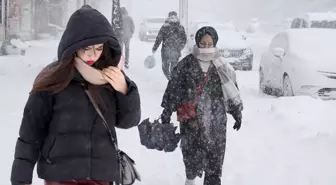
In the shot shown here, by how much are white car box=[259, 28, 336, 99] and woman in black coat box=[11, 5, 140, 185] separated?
7.35m

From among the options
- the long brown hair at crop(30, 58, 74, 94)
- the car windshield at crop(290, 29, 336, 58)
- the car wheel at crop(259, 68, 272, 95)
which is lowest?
the car wheel at crop(259, 68, 272, 95)

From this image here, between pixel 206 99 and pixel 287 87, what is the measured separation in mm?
5924

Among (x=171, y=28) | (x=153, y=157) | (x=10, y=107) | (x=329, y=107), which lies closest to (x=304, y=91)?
(x=329, y=107)

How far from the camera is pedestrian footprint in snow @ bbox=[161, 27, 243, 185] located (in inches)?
188

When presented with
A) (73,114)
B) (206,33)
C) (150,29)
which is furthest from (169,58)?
(150,29)

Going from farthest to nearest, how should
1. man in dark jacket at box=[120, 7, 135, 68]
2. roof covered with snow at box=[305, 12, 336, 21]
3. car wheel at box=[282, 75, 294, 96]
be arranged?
1. roof covered with snow at box=[305, 12, 336, 21]
2. man in dark jacket at box=[120, 7, 135, 68]
3. car wheel at box=[282, 75, 294, 96]

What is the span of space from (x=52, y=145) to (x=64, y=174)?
6.8 inches

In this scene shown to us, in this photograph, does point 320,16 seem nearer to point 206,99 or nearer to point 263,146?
point 263,146

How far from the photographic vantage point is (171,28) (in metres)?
11.5

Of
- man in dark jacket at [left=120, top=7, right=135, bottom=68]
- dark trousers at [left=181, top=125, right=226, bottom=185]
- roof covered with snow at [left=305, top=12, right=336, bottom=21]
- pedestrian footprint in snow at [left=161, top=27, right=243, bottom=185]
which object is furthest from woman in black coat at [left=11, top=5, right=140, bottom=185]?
roof covered with snow at [left=305, top=12, right=336, bottom=21]

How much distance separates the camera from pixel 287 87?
10391 millimetres

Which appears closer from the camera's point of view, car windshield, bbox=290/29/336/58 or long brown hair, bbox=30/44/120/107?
long brown hair, bbox=30/44/120/107

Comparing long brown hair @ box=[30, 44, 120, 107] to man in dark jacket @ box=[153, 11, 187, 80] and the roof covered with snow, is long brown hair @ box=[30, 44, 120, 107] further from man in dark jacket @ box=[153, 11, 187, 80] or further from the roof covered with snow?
the roof covered with snow

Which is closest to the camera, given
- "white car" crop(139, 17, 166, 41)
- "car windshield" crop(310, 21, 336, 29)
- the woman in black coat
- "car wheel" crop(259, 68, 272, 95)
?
the woman in black coat
